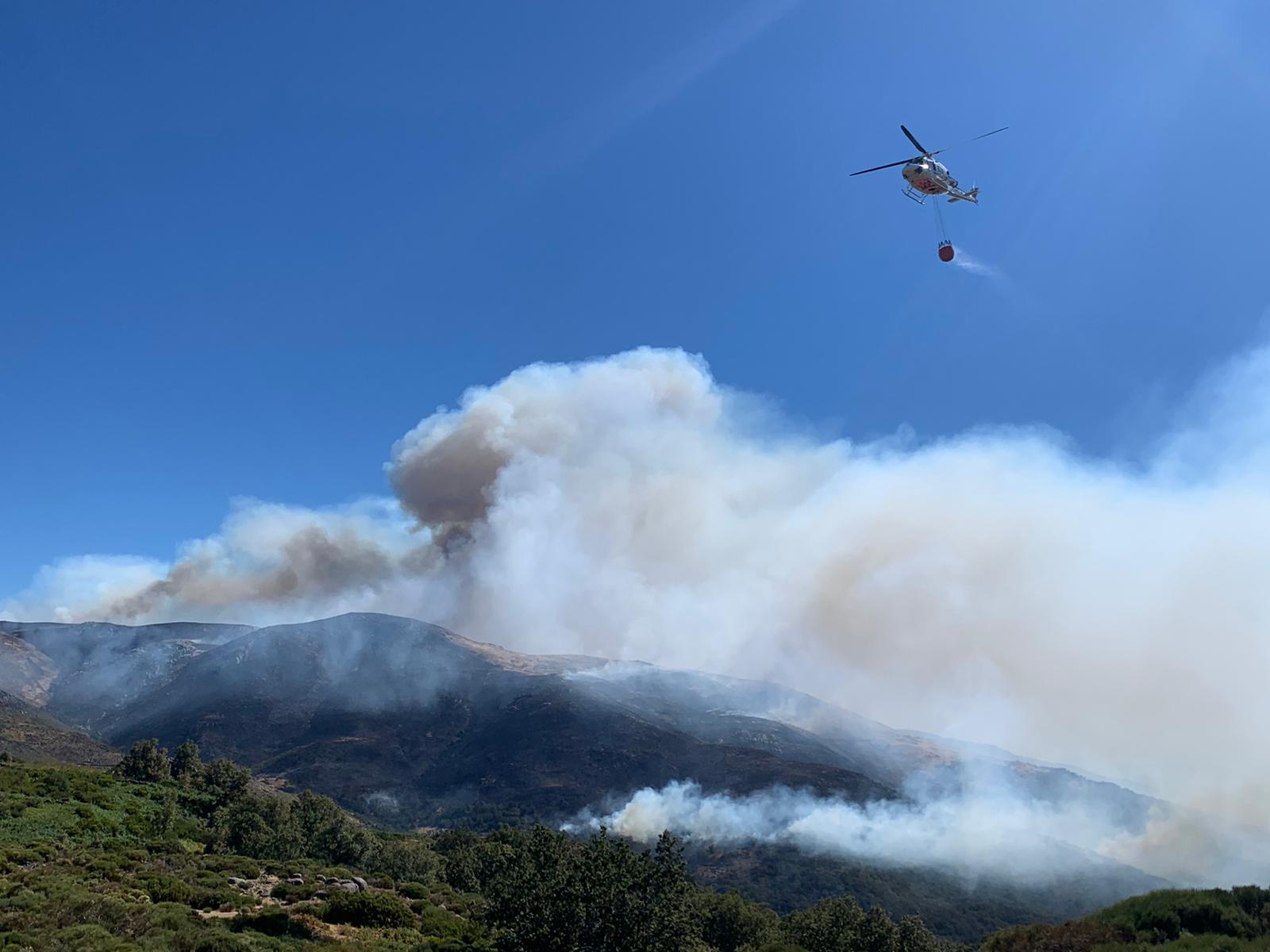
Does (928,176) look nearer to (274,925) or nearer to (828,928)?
(828,928)

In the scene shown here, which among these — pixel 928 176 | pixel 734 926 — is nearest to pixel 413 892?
pixel 734 926

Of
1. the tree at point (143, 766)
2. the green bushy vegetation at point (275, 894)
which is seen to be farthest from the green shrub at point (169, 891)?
the tree at point (143, 766)

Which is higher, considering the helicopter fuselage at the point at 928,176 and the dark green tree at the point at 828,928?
the helicopter fuselage at the point at 928,176

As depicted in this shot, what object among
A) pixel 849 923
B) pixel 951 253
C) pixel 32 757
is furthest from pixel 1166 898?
pixel 32 757

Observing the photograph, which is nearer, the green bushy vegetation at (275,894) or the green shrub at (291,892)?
the green bushy vegetation at (275,894)

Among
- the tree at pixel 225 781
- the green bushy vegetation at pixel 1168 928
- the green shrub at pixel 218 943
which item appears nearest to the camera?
the green bushy vegetation at pixel 1168 928

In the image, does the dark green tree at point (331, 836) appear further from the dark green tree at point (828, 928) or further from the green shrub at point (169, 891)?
the dark green tree at point (828, 928)

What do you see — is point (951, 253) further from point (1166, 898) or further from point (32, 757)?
point (32, 757)

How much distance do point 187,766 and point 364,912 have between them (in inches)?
3146

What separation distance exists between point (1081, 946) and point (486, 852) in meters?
96.4

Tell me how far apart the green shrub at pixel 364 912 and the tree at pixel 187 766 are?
7146 centimetres

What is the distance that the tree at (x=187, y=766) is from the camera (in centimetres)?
10906

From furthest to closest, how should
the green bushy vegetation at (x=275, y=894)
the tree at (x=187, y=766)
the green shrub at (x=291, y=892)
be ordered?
the tree at (x=187, y=766), the green shrub at (x=291, y=892), the green bushy vegetation at (x=275, y=894)

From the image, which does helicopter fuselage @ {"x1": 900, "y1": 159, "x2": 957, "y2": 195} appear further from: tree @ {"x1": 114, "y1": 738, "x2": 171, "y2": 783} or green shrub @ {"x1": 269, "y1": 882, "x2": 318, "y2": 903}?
tree @ {"x1": 114, "y1": 738, "x2": 171, "y2": 783}
